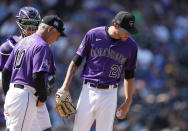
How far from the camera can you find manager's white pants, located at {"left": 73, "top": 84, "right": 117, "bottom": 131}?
577 cm

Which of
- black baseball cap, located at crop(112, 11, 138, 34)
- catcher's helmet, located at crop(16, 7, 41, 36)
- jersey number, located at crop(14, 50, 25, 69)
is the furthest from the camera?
catcher's helmet, located at crop(16, 7, 41, 36)

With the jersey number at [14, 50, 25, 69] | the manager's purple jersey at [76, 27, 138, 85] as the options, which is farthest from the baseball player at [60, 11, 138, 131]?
the jersey number at [14, 50, 25, 69]

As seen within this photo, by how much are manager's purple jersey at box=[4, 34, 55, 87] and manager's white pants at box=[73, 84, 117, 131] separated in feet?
2.35

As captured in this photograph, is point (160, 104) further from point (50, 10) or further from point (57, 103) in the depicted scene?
point (57, 103)

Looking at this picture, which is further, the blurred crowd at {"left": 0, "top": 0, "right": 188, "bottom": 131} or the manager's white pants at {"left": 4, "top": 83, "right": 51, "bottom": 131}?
the blurred crowd at {"left": 0, "top": 0, "right": 188, "bottom": 131}

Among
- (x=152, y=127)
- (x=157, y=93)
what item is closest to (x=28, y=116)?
(x=152, y=127)

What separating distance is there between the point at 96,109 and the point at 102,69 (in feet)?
1.62

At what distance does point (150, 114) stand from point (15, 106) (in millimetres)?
5007

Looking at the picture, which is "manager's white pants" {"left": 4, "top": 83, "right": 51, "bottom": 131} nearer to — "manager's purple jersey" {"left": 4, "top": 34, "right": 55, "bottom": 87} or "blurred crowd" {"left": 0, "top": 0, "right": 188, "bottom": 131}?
"manager's purple jersey" {"left": 4, "top": 34, "right": 55, "bottom": 87}

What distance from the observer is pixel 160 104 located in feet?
32.7

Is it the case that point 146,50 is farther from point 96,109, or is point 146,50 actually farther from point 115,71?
point 96,109

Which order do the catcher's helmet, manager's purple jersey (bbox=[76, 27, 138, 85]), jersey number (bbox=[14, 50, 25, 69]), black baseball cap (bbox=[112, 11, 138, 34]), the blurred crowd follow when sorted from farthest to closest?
1. the blurred crowd
2. the catcher's helmet
3. manager's purple jersey (bbox=[76, 27, 138, 85])
4. black baseball cap (bbox=[112, 11, 138, 34])
5. jersey number (bbox=[14, 50, 25, 69])

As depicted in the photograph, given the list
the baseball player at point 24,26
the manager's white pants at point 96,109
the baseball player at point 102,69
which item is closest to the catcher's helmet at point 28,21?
the baseball player at point 24,26

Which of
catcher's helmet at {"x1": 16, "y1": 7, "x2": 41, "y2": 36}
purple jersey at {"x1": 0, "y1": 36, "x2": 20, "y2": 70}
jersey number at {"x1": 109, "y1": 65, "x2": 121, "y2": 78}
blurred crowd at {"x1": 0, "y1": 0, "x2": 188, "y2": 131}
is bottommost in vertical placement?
blurred crowd at {"x1": 0, "y1": 0, "x2": 188, "y2": 131}
